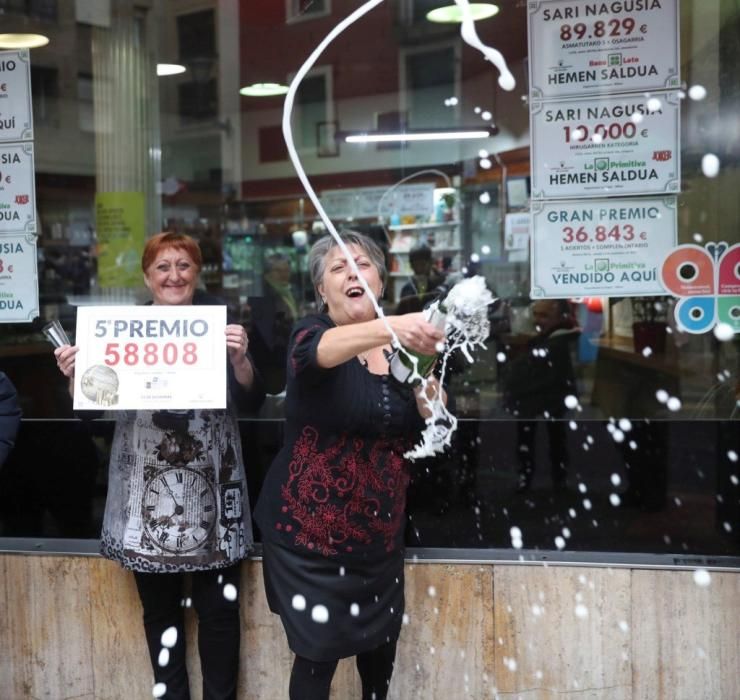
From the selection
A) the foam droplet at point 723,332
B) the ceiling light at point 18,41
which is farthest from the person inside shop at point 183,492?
the foam droplet at point 723,332

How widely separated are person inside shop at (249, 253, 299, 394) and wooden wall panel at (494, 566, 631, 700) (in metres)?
1.43

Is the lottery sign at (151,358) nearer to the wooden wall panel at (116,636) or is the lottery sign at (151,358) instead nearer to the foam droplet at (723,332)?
the wooden wall panel at (116,636)

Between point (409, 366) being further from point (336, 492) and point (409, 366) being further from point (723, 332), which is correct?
point (723, 332)

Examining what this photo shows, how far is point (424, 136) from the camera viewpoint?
827 cm

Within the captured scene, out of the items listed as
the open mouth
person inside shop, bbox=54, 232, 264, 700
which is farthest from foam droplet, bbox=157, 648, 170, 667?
the open mouth

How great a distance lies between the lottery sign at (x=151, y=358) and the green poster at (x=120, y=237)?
9.17 feet

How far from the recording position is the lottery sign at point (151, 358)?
10.5 feet

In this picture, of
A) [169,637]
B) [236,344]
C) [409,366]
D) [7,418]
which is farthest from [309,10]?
[169,637]

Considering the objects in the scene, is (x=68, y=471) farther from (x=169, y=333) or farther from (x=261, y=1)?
(x=261, y=1)

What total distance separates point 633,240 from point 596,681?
5.95 feet

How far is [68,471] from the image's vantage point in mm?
4473

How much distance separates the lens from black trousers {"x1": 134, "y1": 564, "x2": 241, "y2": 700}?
3.56m

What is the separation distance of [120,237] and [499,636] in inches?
143

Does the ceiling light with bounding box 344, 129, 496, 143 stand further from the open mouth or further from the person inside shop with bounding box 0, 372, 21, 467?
the person inside shop with bounding box 0, 372, 21, 467
